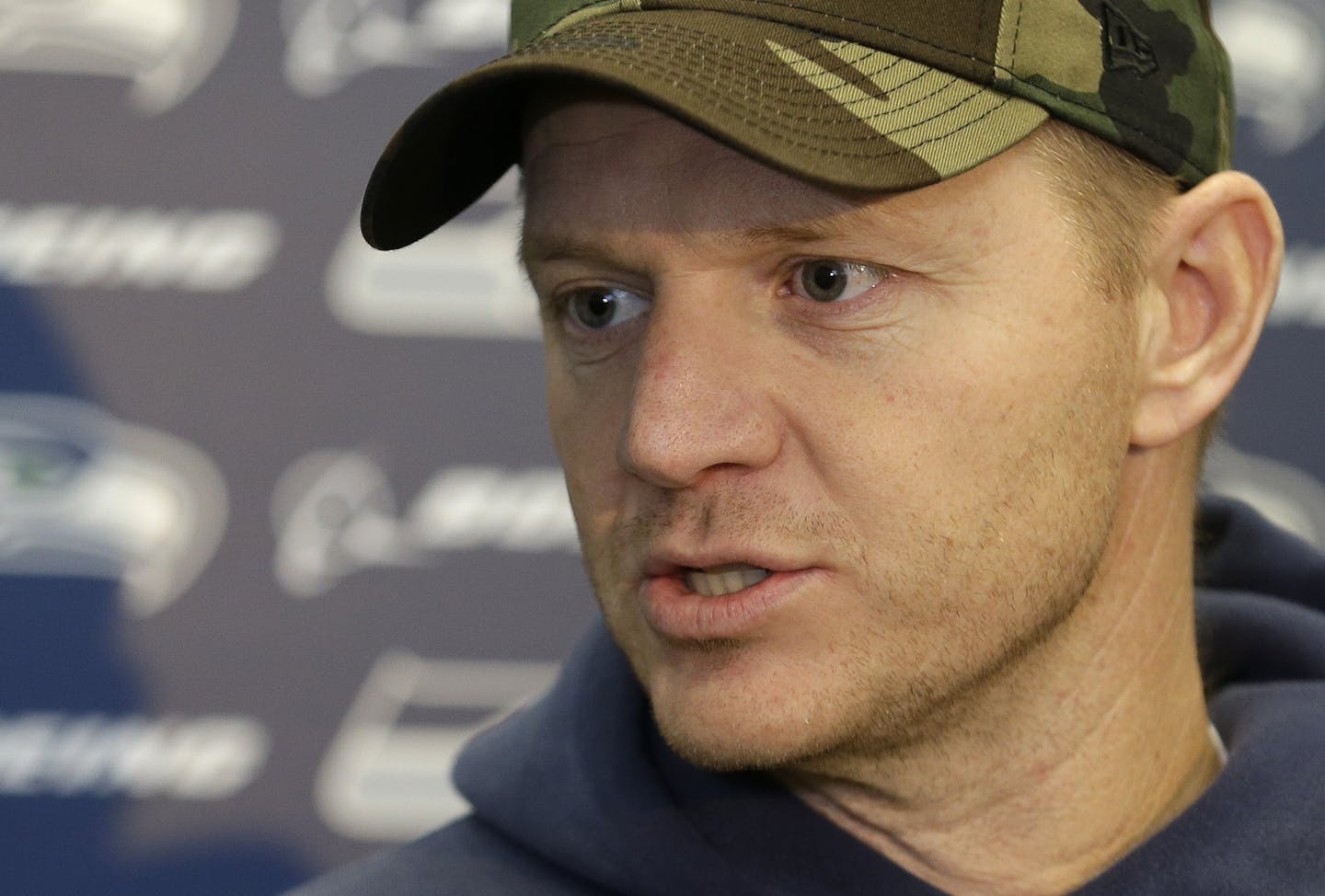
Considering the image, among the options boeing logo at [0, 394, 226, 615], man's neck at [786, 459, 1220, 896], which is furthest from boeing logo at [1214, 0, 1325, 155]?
boeing logo at [0, 394, 226, 615]

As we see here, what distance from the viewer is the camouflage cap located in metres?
1.03

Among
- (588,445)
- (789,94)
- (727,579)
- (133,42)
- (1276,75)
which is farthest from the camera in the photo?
(1276,75)

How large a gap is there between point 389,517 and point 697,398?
4.17 feet

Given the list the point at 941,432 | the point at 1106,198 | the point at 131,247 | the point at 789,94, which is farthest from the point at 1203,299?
the point at 131,247

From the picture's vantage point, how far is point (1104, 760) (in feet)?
4.27

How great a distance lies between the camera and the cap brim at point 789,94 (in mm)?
1018

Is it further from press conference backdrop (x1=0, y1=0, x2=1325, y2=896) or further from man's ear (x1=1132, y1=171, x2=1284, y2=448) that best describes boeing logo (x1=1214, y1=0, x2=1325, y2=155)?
man's ear (x1=1132, y1=171, x2=1284, y2=448)

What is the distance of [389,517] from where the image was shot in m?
2.27

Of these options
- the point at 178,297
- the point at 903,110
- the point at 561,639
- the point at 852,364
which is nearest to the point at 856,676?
the point at 852,364

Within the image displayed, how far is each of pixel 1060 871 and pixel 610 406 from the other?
557mm

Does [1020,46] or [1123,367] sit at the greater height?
[1020,46]

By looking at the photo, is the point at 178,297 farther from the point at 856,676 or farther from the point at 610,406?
the point at 856,676

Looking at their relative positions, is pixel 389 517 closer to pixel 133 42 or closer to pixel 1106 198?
pixel 133 42

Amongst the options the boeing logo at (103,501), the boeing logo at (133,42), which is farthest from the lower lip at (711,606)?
the boeing logo at (133,42)
